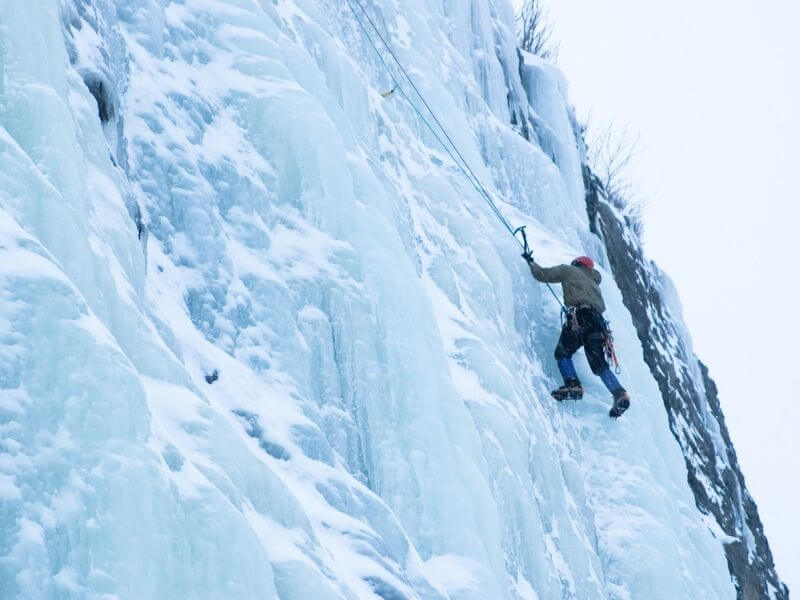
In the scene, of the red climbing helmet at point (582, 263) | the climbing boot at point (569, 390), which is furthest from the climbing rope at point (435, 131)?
the climbing boot at point (569, 390)

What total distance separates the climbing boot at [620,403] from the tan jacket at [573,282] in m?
0.62

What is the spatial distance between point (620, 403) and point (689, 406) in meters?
5.39

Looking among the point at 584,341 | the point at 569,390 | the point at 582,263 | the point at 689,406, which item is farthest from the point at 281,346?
the point at 689,406

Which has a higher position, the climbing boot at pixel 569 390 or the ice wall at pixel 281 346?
the ice wall at pixel 281 346

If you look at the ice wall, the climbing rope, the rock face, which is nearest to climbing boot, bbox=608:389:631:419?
the ice wall

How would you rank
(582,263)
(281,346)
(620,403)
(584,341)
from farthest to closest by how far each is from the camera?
(582,263) → (584,341) → (620,403) → (281,346)

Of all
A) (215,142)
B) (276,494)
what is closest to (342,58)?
(215,142)

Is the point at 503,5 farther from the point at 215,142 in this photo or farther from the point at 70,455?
the point at 70,455

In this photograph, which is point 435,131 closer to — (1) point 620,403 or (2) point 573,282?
(2) point 573,282

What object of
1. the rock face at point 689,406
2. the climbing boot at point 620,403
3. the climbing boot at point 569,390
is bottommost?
the rock face at point 689,406

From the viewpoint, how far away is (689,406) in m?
13.8

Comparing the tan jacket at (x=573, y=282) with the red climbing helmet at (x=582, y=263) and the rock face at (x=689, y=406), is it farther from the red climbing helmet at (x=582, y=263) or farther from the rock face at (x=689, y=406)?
the rock face at (x=689, y=406)

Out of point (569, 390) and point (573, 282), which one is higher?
point (573, 282)

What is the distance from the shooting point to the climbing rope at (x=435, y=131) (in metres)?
9.16
